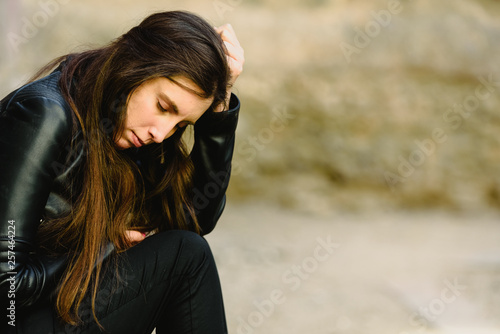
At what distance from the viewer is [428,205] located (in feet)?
17.2

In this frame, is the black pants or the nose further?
the nose

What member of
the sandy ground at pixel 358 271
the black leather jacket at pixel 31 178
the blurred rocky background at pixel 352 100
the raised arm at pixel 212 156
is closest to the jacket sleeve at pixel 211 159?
the raised arm at pixel 212 156

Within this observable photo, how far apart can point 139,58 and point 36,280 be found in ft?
1.95

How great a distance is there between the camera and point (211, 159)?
204 centimetres

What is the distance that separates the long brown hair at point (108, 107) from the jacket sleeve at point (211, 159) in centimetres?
22

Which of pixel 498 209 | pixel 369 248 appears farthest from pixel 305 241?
pixel 498 209

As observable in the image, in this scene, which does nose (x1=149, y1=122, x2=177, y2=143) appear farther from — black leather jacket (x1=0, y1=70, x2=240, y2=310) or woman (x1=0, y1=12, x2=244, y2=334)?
black leather jacket (x1=0, y1=70, x2=240, y2=310)

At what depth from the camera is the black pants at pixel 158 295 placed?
154cm

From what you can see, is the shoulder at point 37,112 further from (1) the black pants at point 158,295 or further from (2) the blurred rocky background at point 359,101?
(2) the blurred rocky background at point 359,101

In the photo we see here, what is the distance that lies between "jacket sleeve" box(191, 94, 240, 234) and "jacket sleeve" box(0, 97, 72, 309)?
570mm

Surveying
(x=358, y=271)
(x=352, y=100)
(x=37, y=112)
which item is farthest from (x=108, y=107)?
(x=352, y=100)

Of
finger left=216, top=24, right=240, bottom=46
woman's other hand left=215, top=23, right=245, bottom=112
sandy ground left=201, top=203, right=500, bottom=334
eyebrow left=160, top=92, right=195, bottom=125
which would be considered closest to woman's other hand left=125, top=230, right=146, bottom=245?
eyebrow left=160, top=92, right=195, bottom=125

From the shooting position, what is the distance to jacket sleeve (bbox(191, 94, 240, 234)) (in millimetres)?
1998

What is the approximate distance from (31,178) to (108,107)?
0.31 meters
